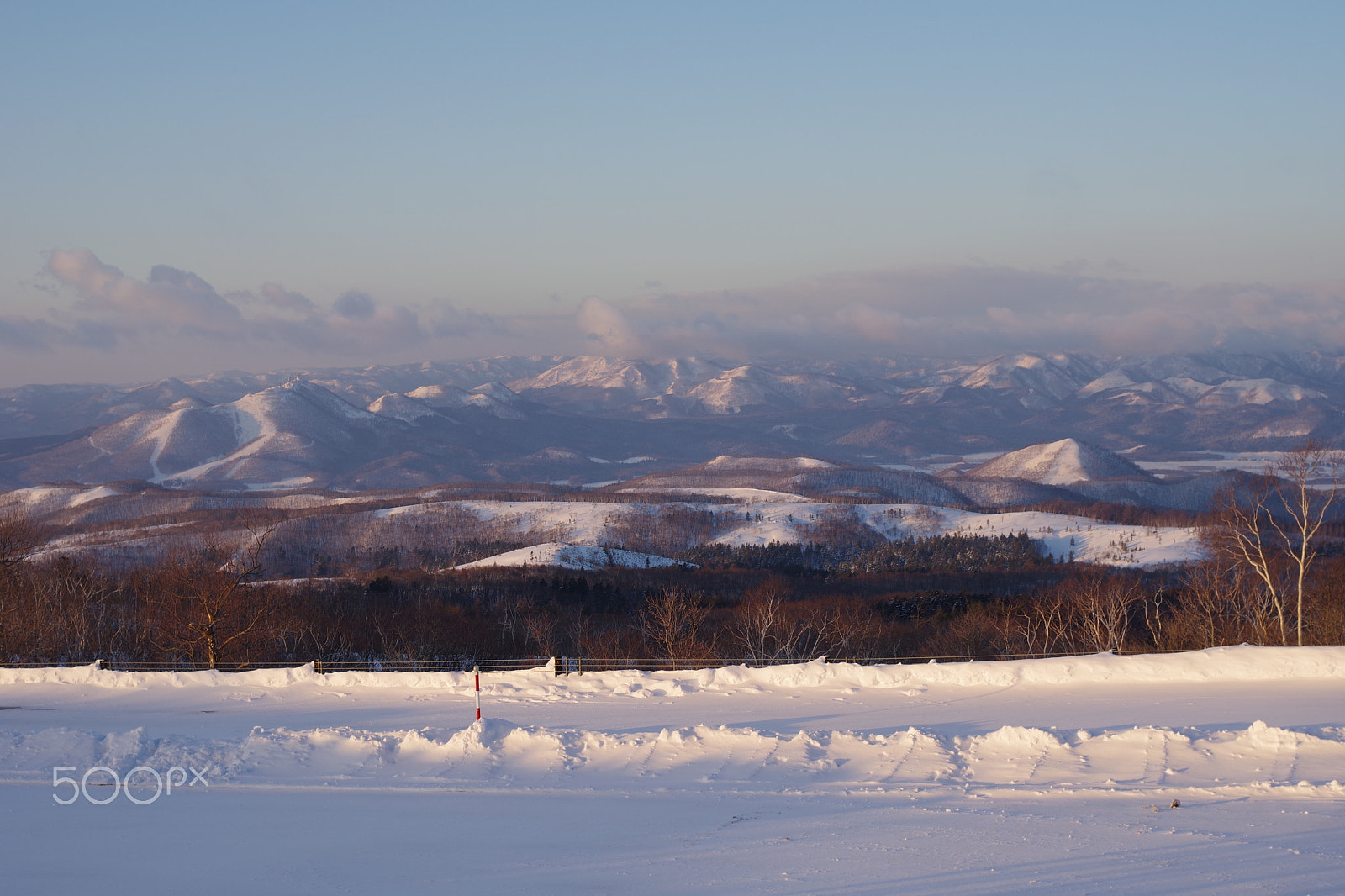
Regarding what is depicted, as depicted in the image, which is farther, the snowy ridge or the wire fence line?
the wire fence line

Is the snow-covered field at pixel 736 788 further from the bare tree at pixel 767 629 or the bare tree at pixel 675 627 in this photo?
the bare tree at pixel 767 629

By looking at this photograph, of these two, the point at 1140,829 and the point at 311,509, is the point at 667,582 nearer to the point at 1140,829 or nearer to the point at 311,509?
the point at 1140,829

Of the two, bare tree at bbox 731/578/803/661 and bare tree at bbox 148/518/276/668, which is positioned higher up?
bare tree at bbox 148/518/276/668

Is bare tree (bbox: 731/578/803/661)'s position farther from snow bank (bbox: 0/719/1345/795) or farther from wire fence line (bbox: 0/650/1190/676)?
snow bank (bbox: 0/719/1345/795)

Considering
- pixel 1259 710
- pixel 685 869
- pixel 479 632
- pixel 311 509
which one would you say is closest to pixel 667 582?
pixel 479 632

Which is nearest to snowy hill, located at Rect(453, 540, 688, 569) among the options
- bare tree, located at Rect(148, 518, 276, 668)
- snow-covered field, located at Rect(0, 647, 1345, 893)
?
bare tree, located at Rect(148, 518, 276, 668)

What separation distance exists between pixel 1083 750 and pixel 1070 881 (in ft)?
16.4

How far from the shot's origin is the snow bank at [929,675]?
865 inches

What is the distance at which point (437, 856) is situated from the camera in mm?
12461

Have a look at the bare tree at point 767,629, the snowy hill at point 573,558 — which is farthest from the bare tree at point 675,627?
the snowy hill at point 573,558

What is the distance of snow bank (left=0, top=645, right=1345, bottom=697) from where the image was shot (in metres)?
22.0

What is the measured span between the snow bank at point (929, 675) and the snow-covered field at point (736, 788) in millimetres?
78

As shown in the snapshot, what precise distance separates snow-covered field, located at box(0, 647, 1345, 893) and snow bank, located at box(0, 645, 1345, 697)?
8 centimetres

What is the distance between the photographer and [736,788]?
15.1 m
